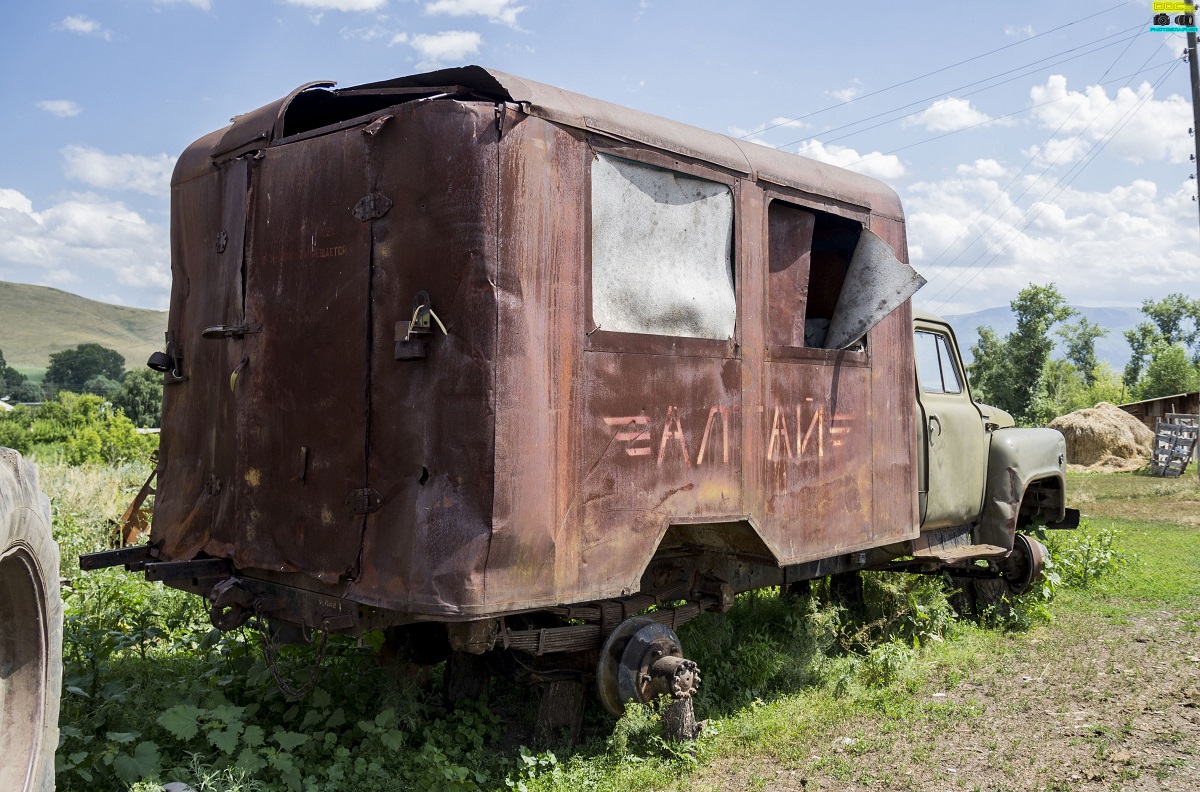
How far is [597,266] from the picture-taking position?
4.14 metres

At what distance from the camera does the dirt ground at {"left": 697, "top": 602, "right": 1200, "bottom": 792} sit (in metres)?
4.51

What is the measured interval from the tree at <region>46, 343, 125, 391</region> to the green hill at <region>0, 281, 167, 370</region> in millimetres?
28957

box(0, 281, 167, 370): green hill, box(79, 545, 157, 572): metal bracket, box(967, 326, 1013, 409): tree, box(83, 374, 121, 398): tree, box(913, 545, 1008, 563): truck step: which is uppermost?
box(0, 281, 167, 370): green hill

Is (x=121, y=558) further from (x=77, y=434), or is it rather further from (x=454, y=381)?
(x=77, y=434)

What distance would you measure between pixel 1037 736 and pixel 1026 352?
106ft

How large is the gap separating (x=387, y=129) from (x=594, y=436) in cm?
155

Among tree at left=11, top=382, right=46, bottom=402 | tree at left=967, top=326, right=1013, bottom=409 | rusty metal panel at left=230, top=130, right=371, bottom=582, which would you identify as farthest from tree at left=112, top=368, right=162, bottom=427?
rusty metal panel at left=230, top=130, right=371, bottom=582

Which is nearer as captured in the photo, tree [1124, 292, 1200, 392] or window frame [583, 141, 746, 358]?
window frame [583, 141, 746, 358]

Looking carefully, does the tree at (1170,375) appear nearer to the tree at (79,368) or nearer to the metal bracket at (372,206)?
the metal bracket at (372,206)

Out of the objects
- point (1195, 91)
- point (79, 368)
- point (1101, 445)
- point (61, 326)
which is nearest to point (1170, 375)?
point (1101, 445)

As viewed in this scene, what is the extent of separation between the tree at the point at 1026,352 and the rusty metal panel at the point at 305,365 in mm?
33282

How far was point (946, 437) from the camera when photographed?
6824 mm

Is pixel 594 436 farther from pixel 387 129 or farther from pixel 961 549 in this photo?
pixel 961 549

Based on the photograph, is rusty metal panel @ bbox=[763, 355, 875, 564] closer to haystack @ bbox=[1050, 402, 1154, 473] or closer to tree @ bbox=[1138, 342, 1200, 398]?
haystack @ bbox=[1050, 402, 1154, 473]
